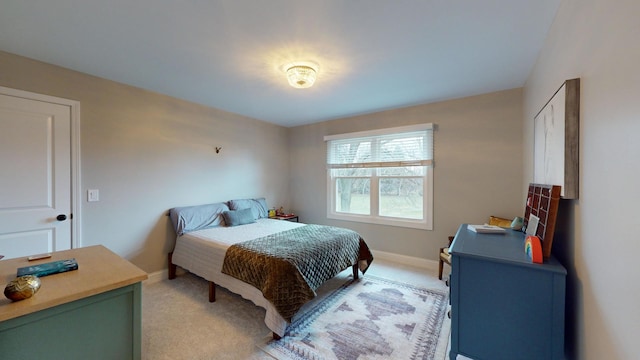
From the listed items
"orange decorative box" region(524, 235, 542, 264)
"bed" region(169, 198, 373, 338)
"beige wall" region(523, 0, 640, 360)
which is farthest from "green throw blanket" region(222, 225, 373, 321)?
"beige wall" region(523, 0, 640, 360)

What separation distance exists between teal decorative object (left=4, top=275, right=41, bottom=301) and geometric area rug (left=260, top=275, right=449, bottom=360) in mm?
1412

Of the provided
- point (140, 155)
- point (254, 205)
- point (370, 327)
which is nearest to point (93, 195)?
point (140, 155)

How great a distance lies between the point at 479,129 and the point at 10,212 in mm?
4973

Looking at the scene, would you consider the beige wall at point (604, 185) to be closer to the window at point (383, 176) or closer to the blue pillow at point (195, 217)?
the window at point (383, 176)

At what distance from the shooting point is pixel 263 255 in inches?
84.4

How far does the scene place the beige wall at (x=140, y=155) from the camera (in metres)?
2.49

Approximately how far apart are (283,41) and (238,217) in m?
2.45

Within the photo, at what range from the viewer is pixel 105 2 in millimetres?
1488

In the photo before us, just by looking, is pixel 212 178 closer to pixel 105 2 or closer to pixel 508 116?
pixel 105 2

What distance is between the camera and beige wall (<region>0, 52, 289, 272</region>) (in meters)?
2.49

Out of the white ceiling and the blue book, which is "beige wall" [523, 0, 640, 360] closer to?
the white ceiling

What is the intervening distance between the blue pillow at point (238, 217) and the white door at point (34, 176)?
1568mm

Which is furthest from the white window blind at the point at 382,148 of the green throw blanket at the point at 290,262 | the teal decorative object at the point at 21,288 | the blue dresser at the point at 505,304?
the teal decorative object at the point at 21,288

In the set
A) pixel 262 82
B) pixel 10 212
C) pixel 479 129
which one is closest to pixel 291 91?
pixel 262 82
